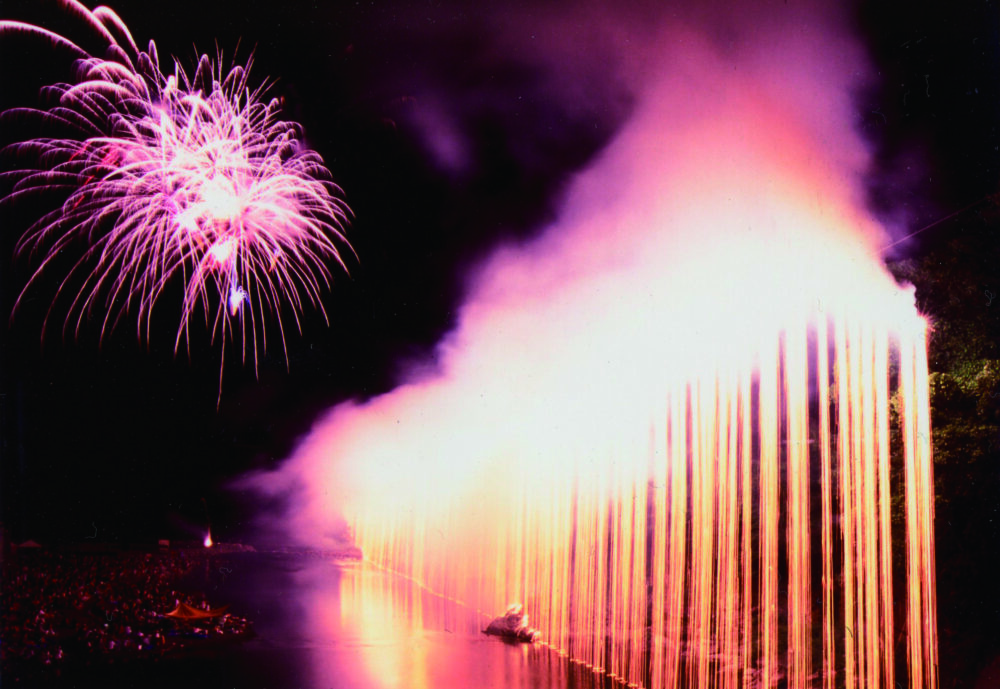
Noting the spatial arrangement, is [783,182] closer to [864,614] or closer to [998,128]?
[998,128]

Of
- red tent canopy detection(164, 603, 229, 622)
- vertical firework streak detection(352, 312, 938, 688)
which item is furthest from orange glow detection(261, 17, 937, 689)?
red tent canopy detection(164, 603, 229, 622)

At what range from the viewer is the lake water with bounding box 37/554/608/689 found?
11047 millimetres

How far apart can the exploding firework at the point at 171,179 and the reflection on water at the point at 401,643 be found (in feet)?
20.7

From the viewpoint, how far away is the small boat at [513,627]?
15.1m

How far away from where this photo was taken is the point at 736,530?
12711 mm

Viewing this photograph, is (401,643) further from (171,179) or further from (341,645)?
(171,179)

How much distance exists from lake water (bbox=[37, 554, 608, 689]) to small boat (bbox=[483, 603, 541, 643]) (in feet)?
0.96

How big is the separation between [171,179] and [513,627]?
34.7ft

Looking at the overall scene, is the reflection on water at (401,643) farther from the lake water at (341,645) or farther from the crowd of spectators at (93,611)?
the crowd of spectators at (93,611)

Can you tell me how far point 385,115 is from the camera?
11469 millimetres

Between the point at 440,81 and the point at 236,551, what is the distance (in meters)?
8.93

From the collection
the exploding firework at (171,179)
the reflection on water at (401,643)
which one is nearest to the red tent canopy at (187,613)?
the reflection on water at (401,643)

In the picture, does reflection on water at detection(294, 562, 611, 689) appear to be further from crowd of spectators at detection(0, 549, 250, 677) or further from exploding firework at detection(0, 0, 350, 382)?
exploding firework at detection(0, 0, 350, 382)

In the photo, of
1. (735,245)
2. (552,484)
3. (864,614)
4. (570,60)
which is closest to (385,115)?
(570,60)
